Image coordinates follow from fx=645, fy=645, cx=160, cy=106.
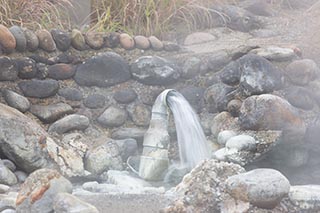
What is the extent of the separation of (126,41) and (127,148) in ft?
3.61

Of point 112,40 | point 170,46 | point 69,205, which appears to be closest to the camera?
point 69,205

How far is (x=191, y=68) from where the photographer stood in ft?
18.0

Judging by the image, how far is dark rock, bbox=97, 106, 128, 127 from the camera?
513 centimetres

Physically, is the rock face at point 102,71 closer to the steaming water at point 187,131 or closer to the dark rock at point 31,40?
the dark rock at point 31,40

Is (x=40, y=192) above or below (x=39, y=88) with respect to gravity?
above

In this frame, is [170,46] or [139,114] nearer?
[139,114]

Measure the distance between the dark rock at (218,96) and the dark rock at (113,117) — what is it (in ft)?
2.26

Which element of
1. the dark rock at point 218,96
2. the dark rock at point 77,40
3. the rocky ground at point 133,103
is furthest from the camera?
the dark rock at point 77,40

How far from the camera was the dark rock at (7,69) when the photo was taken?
4781 mm

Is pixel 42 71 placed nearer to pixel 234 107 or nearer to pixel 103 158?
pixel 103 158

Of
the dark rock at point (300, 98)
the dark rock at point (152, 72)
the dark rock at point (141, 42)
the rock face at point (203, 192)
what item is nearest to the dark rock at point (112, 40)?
the dark rock at point (141, 42)

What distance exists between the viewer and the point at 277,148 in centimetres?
473

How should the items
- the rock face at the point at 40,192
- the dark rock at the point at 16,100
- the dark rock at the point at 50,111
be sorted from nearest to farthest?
the rock face at the point at 40,192
the dark rock at the point at 16,100
the dark rock at the point at 50,111

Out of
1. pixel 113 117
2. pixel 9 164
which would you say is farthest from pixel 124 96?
pixel 9 164
